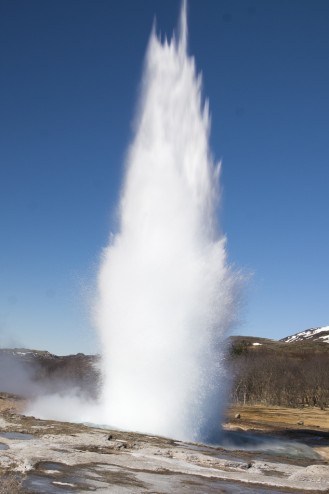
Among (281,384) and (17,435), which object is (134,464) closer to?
(17,435)

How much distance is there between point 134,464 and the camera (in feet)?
56.1

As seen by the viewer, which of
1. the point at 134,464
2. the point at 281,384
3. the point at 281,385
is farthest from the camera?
the point at 281,384

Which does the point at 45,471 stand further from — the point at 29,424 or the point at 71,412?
the point at 71,412

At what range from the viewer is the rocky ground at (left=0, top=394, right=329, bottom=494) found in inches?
550

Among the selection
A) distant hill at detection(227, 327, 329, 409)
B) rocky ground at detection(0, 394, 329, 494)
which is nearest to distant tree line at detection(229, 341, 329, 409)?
distant hill at detection(227, 327, 329, 409)

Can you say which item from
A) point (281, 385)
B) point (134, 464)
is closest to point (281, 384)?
point (281, 385)

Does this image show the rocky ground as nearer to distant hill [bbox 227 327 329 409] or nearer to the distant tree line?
distant hill [bbox 227 327 329 409]

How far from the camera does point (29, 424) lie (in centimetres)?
2586

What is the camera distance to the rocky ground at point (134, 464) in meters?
14.0

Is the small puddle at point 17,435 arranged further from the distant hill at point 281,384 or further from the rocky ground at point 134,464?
the distant hill at point 281,384

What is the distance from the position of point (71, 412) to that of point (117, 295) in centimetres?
837

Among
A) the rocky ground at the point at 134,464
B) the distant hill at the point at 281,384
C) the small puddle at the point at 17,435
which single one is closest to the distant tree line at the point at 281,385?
the distant hill at the point at 281,384

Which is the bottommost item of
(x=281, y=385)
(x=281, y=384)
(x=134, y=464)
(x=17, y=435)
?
(x=134, y=464)

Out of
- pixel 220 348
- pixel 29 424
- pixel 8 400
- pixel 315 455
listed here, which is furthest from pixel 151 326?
pixel 8 400
